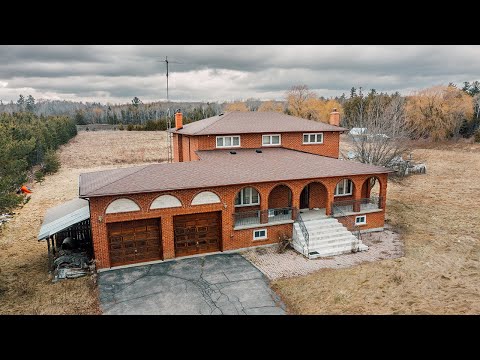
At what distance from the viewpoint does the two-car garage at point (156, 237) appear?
17089 millimetres

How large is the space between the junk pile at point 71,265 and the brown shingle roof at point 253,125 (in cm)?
1071

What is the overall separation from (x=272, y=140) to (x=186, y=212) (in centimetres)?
1041

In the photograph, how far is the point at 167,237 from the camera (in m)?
17.7

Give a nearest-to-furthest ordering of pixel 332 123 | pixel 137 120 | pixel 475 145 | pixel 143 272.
Result: pixel 143 272, pixel 332 123, pixel 475 145, pixel 137 120

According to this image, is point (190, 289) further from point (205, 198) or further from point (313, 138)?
point (313, 138)

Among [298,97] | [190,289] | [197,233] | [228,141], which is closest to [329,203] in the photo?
[197,233]

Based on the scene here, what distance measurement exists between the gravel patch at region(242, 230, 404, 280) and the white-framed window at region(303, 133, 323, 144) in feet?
30.5

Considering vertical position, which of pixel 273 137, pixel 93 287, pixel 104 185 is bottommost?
pixel 93 287

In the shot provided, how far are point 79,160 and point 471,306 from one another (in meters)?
53.2

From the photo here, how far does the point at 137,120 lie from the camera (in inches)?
5999

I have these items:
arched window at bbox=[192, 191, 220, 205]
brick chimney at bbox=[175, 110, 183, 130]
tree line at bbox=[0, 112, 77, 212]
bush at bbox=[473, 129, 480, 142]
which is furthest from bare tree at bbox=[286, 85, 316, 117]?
arched window at bbox=[192, 191, 220, 205]

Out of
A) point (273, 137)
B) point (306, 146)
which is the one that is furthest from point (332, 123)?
point (273, 137)

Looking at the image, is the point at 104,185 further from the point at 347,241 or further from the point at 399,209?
the point at 399,209

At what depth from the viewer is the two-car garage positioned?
17089mm
